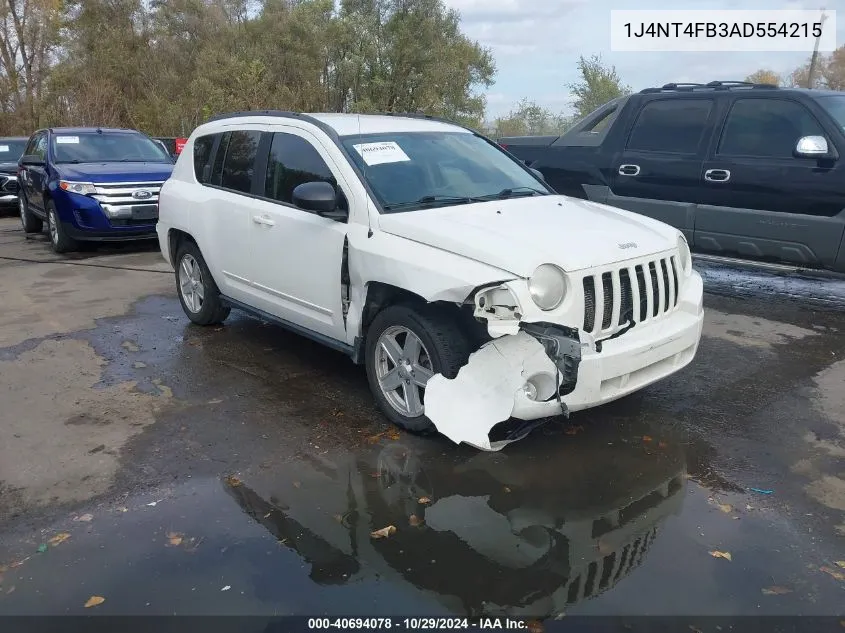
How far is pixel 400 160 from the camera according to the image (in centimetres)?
475

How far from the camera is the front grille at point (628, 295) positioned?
374cm

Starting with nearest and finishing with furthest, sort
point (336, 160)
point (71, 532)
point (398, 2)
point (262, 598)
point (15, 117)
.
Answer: point (262, 598) < point (71, 532) < point (336, 160) < point (15, 117) < point (398, 2)

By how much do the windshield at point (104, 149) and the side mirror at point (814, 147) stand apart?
889 cm

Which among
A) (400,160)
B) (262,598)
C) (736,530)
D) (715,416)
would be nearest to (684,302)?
(715,416)

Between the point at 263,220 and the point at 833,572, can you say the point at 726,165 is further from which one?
the point at 833,572

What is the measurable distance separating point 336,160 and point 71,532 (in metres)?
2.60

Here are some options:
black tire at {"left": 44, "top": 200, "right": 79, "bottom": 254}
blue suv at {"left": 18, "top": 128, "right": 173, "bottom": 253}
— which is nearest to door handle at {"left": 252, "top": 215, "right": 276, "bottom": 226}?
blue suv at {"left": 18, "top": 128, "right": 173, "bottom": 253}

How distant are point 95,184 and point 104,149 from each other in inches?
60.1

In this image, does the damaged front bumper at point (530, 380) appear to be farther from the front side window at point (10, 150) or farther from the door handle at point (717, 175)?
the front side window at point (10, 150)

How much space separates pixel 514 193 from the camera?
4.94 metres

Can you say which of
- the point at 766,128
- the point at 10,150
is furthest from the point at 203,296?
the point at 10,150

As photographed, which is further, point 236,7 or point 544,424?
point 236,7

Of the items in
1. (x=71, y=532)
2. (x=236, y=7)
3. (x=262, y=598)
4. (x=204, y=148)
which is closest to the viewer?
(x=262, y=598)

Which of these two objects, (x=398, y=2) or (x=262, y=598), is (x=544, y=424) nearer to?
(x=262, y=598)
